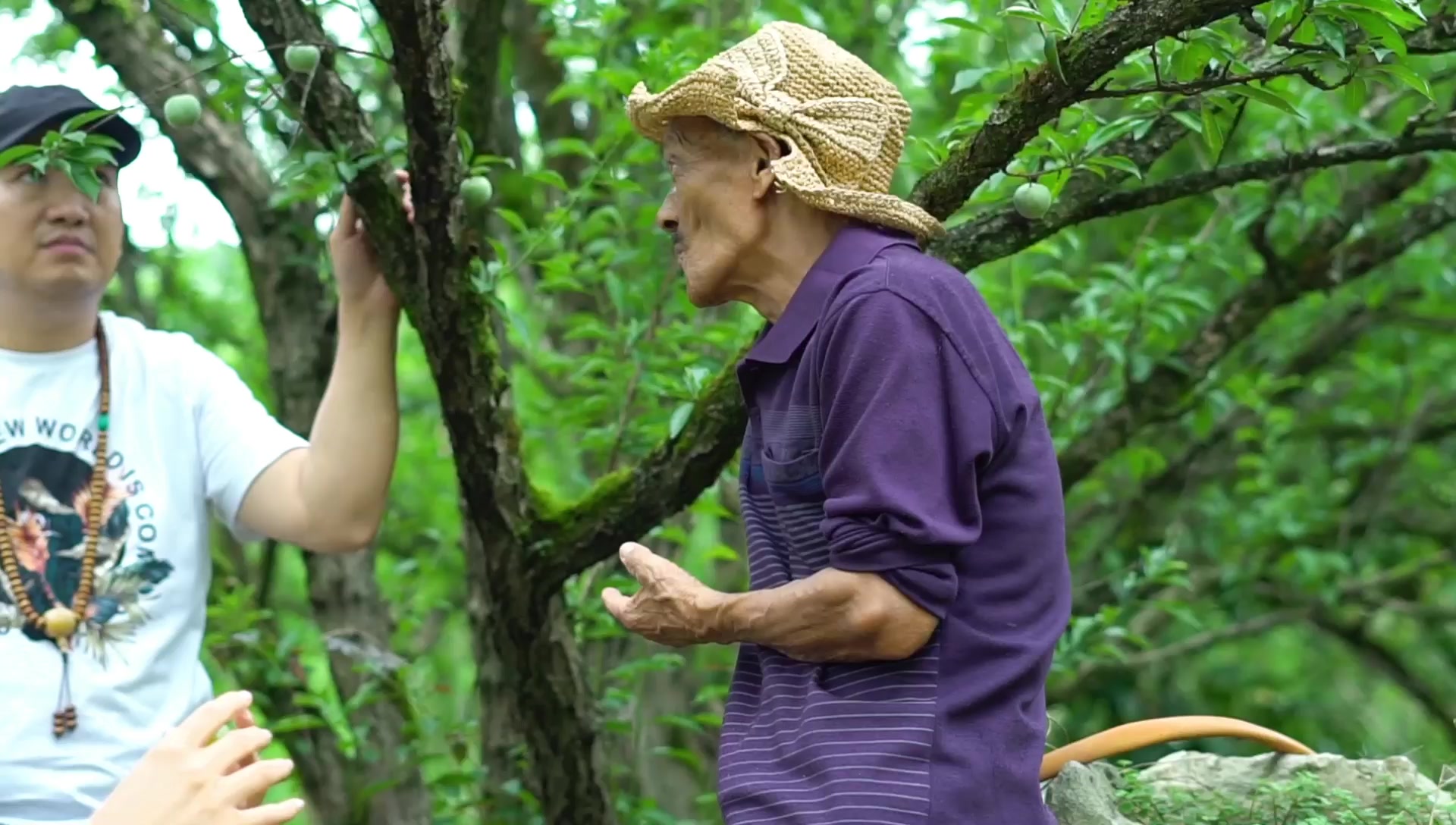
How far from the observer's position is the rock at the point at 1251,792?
242 centimetres

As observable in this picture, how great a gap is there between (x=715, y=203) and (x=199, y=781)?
0.96 m

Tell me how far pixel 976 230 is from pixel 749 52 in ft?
2.18

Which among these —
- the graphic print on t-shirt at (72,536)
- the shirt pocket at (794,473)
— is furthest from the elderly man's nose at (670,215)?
the graphic print on t-shirt at (72,536)

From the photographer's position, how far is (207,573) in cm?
295

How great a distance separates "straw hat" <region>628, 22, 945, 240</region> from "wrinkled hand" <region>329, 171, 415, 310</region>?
954 millimetres

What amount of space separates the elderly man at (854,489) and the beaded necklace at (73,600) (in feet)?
3.71

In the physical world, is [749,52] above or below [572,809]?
above

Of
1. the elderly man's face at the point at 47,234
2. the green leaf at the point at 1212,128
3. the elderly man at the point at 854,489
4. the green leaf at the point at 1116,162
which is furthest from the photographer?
the elderly man's face at the point at 47,234

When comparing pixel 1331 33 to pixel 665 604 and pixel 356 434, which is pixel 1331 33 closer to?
pixel 665 604

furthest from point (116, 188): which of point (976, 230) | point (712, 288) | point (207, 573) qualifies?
point (976, 230)

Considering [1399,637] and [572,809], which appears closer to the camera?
[572,809]

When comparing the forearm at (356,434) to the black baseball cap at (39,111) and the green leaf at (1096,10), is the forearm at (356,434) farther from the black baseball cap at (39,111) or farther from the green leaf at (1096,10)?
the green leaf at (1096,10)

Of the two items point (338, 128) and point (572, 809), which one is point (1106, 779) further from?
point (338, 128)

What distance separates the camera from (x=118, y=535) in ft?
9.30
